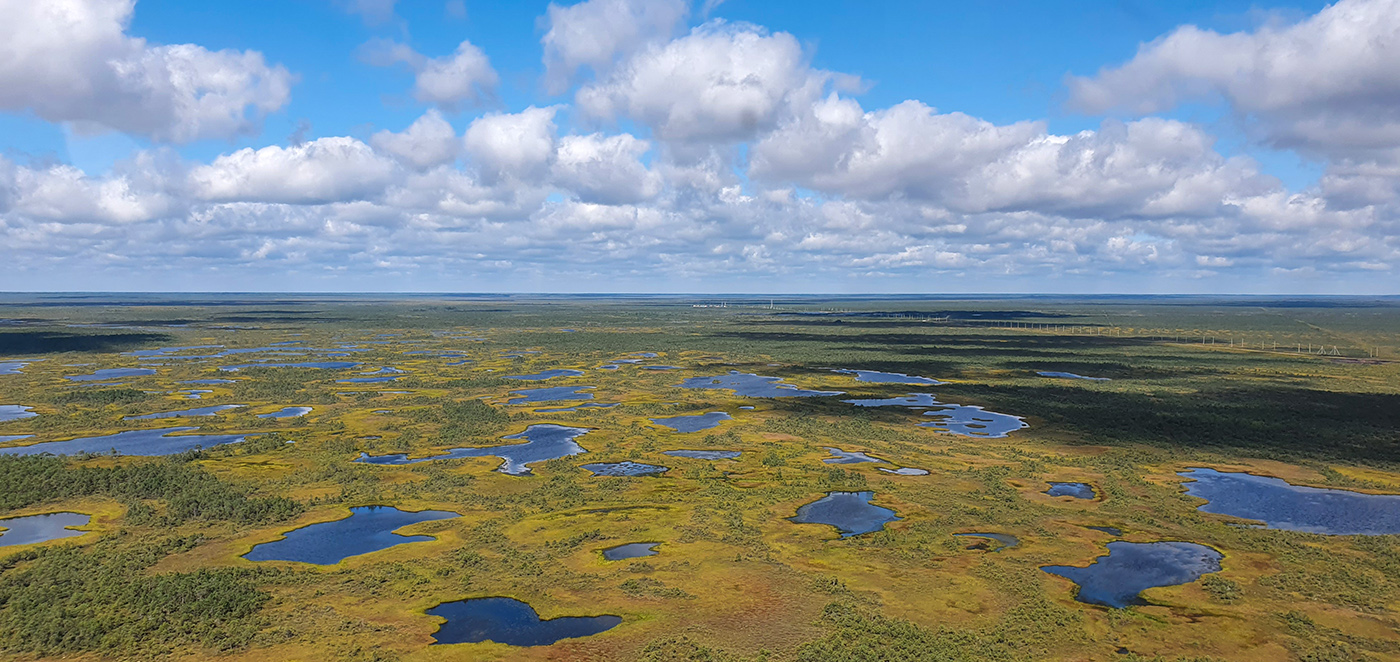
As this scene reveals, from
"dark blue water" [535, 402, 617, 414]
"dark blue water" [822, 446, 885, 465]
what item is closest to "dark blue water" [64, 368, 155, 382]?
"dark blue water" [535, 402, 617, 414]

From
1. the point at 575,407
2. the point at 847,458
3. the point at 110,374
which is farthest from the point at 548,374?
the point at 847,458

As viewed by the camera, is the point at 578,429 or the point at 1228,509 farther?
the point at 578,429

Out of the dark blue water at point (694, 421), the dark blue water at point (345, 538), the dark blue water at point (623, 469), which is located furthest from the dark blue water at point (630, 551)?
the dark blue water at point (694, 421)

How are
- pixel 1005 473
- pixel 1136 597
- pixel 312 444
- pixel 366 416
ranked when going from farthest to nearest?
pixel 366 416 < pixel 312 444 < pixel 1005 473 < pixel 1136 597

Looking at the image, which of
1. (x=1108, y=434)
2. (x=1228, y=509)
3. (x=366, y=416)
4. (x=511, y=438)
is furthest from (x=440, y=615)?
(x=1108, y=434)

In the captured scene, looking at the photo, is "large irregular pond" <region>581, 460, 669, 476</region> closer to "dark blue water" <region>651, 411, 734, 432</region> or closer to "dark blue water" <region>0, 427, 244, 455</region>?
"dark blue water" <region>651, 411, 734, 432</region>

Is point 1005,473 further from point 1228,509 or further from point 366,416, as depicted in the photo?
point 366,416
